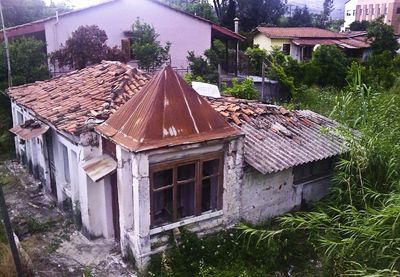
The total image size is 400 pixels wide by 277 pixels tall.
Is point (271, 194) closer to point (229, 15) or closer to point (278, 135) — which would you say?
point (278, 135)

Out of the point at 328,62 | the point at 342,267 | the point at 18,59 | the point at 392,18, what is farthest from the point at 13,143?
the point at 392,18

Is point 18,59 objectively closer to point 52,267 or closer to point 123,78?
point 123,78

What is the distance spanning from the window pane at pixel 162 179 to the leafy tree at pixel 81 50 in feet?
43.9

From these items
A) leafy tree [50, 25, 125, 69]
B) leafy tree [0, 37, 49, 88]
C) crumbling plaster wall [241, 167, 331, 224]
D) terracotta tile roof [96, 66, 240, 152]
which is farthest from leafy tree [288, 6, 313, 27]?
terracotta tile roof [96, 66, 240, 152]

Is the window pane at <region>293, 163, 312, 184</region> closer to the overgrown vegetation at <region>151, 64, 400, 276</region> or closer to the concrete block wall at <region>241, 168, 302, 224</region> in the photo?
the concrete block wall at <region>241, 168, 302, 224</region>

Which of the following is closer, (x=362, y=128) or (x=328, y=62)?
(x=362, y=128)

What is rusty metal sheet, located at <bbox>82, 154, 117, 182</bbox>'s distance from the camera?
812cm

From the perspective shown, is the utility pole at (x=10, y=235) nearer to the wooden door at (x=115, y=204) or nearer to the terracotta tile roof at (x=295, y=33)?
the wooden door at (x=115, y=204)

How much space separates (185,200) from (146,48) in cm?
1423

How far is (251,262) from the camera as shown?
26.5 ft

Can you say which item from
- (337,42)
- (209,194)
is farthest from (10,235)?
(337,42)

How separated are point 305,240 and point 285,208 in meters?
1.09

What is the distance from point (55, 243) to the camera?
9.45 m

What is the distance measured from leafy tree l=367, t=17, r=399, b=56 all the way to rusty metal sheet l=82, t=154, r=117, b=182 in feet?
95.9
